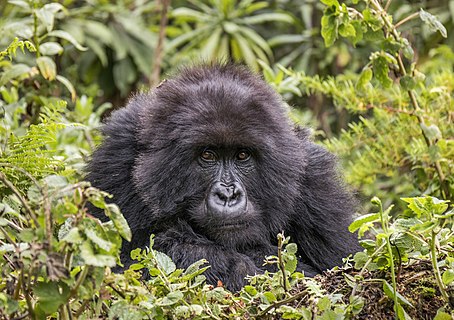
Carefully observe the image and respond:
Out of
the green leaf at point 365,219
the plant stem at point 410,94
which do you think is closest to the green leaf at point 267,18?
the plant stem at point 410,94

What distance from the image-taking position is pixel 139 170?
3.93 metres

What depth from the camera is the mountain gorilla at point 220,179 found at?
3.79 m

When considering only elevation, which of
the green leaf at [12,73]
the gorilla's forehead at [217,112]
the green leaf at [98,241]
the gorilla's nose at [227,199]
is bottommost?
the gorilla's nose at [227,199]

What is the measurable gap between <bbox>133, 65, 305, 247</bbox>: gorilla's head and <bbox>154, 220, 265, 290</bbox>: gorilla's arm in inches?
2.4

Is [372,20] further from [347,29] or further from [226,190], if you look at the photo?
[226,190]

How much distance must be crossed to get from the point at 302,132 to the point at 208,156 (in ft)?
2.46

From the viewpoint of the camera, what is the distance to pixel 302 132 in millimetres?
4418

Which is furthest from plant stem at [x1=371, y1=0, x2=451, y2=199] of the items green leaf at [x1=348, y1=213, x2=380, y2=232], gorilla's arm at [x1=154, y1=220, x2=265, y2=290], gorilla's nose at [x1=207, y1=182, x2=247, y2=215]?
green leaf at [x1=348, y1=213, x2=380, y2=232]

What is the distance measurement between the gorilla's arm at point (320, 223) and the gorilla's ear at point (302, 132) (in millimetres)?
185

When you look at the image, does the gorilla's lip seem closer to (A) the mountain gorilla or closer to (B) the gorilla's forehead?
(A) the mountain gorilla

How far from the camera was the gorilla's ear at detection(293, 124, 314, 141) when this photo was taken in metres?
4.36

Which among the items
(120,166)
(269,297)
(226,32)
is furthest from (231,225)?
(226,32)

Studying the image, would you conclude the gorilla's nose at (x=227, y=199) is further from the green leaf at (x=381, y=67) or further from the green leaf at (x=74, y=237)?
the green leaf at (x=74, y=237)

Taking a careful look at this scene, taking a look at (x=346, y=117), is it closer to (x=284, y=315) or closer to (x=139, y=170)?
(x=139, y=170)
